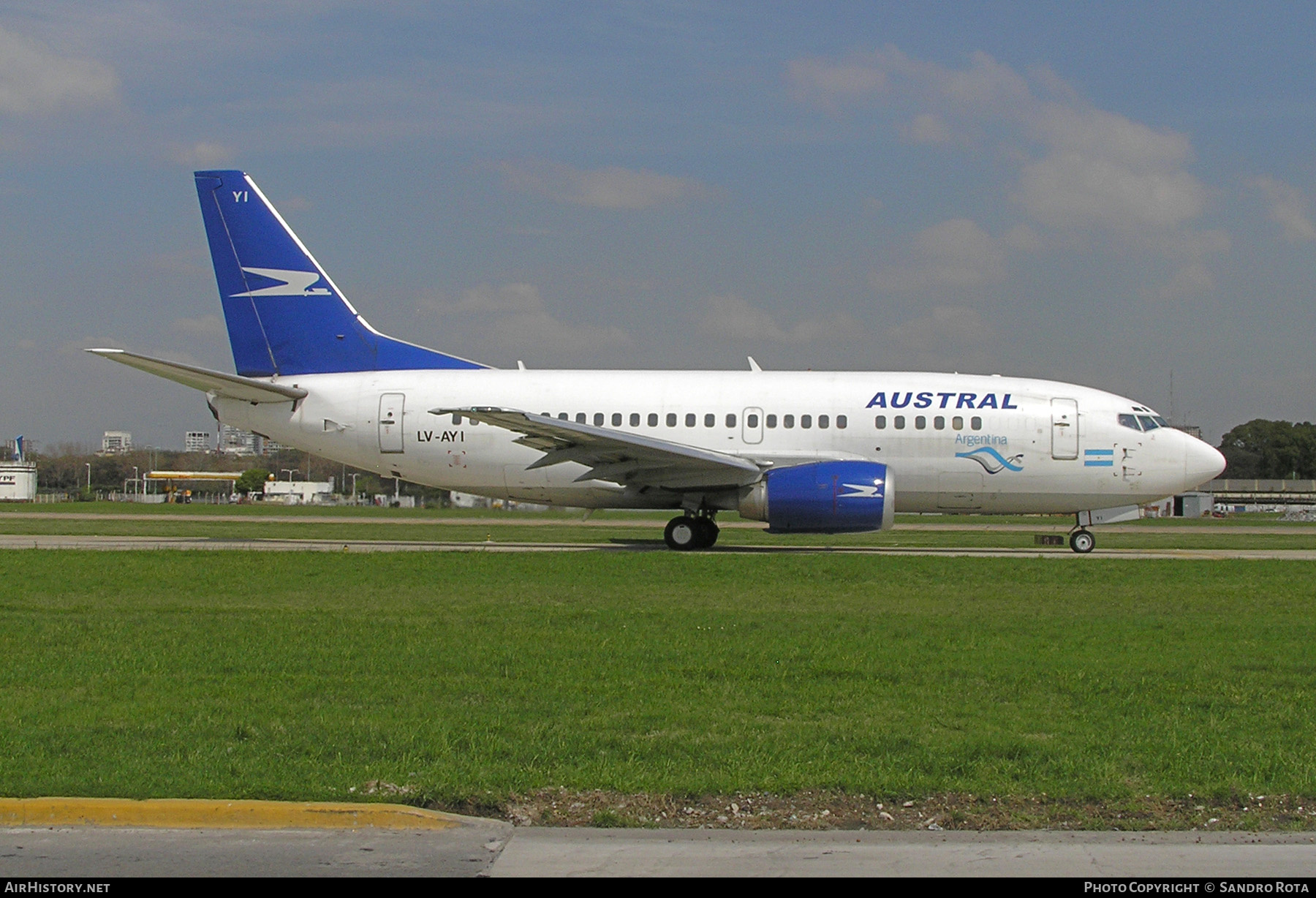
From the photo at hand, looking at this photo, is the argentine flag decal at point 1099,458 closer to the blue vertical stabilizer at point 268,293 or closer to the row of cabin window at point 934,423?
the row of cabin window at point 934,423

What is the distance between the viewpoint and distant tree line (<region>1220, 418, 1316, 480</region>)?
11306 centimetres

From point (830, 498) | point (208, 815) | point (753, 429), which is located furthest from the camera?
point (753, 429)

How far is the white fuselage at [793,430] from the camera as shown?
2370cm

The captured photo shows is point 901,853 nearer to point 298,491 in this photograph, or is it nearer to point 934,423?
point 934,423

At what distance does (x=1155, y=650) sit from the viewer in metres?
10.7

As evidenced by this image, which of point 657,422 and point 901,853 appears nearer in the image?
point 901,853

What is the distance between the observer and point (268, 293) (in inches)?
995

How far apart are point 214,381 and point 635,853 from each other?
20.5m

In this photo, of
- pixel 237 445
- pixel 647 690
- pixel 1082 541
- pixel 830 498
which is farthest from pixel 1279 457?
pixel 237 445

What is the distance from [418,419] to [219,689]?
16.2 m

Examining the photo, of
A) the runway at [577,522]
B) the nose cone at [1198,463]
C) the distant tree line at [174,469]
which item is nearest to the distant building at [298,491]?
the distant tree line at [174,469]

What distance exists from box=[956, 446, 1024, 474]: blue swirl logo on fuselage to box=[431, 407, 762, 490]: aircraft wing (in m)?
4.24

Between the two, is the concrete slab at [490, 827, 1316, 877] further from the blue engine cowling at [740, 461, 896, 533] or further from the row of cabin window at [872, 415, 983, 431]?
the row of cabin window at [872, 415, 983, 431]

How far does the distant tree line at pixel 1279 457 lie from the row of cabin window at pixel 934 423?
95.7 metres
